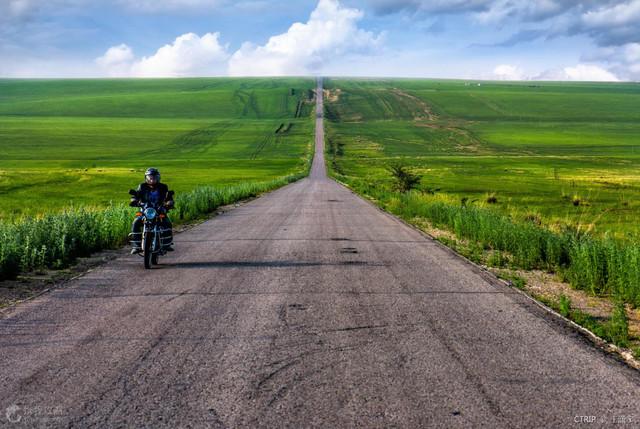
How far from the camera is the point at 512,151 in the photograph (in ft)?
373

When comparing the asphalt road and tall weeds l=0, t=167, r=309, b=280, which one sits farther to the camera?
tall weeds l=0, t=167, r=309, b=280

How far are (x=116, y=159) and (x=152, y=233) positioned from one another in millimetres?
93736

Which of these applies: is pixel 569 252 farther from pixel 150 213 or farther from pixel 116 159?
pixel 116 159

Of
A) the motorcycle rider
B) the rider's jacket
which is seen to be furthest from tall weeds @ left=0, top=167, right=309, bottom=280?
the rider's jacket

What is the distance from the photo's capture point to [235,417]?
4.53m

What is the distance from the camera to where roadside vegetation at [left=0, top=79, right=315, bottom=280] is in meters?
13.9

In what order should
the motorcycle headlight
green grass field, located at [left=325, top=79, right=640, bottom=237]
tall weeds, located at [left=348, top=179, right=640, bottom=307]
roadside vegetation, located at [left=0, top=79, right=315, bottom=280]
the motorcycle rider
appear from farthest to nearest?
green grass field, located at [left=325, top=79, right=640, bottom=237] < roadside vegetation, located at [left=0, top=79, right=315, bottom=280] < the motorcycle rider < the motorcycle headlight < tall weeds, located at [left=348, top=179, right=640, bottom=307]

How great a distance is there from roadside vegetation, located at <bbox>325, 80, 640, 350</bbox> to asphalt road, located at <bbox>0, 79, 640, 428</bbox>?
1.57 meters

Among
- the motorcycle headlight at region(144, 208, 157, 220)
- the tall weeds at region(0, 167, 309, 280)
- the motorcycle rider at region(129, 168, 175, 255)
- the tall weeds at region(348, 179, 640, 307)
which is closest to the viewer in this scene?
the tall weeds at region(348, 179, 640, 307)

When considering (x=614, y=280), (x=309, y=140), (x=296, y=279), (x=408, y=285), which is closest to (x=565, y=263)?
(x=614, y=280)

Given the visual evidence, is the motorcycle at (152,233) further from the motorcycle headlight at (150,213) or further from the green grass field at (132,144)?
the green grass field at (132,144)

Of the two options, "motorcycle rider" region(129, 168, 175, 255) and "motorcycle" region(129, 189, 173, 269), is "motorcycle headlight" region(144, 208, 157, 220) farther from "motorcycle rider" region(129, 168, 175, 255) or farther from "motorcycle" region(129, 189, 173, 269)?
"motorcycle rider" region(129, 168, 175, 255)

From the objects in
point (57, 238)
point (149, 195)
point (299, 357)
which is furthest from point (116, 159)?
point (299, 357)

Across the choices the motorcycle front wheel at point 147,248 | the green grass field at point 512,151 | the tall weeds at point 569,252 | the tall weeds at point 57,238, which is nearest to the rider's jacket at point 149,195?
the motorcycle front wheel at point 147,248
